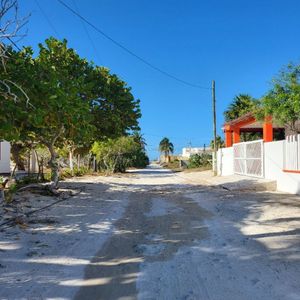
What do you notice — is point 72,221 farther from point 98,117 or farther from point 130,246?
point 98,117

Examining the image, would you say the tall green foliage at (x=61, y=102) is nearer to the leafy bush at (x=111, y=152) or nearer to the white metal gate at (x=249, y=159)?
the white metal gate at (x=249, y=159)

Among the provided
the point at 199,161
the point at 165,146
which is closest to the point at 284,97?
the point at 199,161

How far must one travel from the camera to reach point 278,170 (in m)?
18.7

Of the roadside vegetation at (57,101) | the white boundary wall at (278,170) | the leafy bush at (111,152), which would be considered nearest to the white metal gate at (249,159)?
the white boundary wall at (278,170)

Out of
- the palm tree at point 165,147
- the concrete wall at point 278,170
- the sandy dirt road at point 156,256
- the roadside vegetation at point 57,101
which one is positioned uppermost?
the palm tree at point 165,147

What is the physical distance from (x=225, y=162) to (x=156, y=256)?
25.8 m

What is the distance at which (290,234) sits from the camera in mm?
8547

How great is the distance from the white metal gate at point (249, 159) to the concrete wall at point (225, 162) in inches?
52.8

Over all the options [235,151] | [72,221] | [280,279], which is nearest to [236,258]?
[280,279]

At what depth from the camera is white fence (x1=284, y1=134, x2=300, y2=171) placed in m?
16.3

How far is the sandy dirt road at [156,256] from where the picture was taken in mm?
5293

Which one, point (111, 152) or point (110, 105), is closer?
point (110, 105)

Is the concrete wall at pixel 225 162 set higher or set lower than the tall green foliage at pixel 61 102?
lower

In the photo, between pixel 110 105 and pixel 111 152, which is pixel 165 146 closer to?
pixel 111 152
